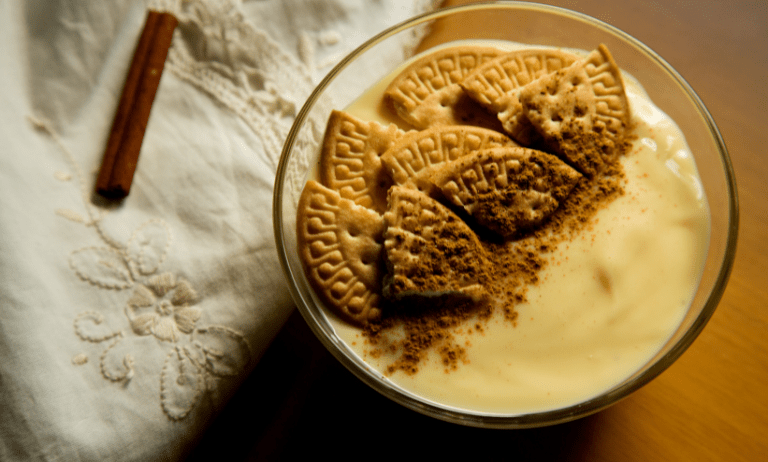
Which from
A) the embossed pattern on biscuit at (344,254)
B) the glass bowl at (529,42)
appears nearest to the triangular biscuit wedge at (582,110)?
the glass bowl at (529,42)

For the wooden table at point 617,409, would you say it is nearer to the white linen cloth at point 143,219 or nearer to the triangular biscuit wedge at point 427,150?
the white linen cloth at point 143,219

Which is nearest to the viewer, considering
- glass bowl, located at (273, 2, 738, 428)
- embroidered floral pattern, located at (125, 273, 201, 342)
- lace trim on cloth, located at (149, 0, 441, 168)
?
glass bowl, located at (273, 2, 738, 428)

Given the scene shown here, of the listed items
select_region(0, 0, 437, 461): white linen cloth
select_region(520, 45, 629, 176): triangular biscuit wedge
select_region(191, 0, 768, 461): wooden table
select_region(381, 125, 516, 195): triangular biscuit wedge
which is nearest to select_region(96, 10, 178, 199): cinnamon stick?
select_region(0, 0, 437, 461): white linen cloth

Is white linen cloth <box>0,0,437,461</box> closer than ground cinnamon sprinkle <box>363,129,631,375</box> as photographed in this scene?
No

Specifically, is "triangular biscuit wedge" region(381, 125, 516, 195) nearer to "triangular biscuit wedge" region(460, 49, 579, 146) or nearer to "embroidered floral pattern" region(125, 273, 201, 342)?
"triangular biscuit wedge" region(460, 49, 579, 146)

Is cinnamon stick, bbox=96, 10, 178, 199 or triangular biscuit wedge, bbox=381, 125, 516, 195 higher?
triangular biscuit wedge, bbox=381, 125, 516, 195

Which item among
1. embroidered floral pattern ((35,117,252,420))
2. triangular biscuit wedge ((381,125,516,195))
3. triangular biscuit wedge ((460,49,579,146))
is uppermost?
triangular biscuit wedge ((460,49,579,146))

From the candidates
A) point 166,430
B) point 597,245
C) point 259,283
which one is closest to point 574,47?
point 597,245

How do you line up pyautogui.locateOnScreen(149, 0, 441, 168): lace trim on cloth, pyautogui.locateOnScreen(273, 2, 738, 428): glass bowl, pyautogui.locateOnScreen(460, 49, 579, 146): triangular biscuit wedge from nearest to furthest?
pyautogui.locateOnScreen(273, 2, 738, 428): glass bowl → pyautogui.locateOnScreen(460, 49, 579, 146): triangular biscuit wedge → pyautogui.locateOnScreen(149, 0, 441, 168): lace trim on cloth
